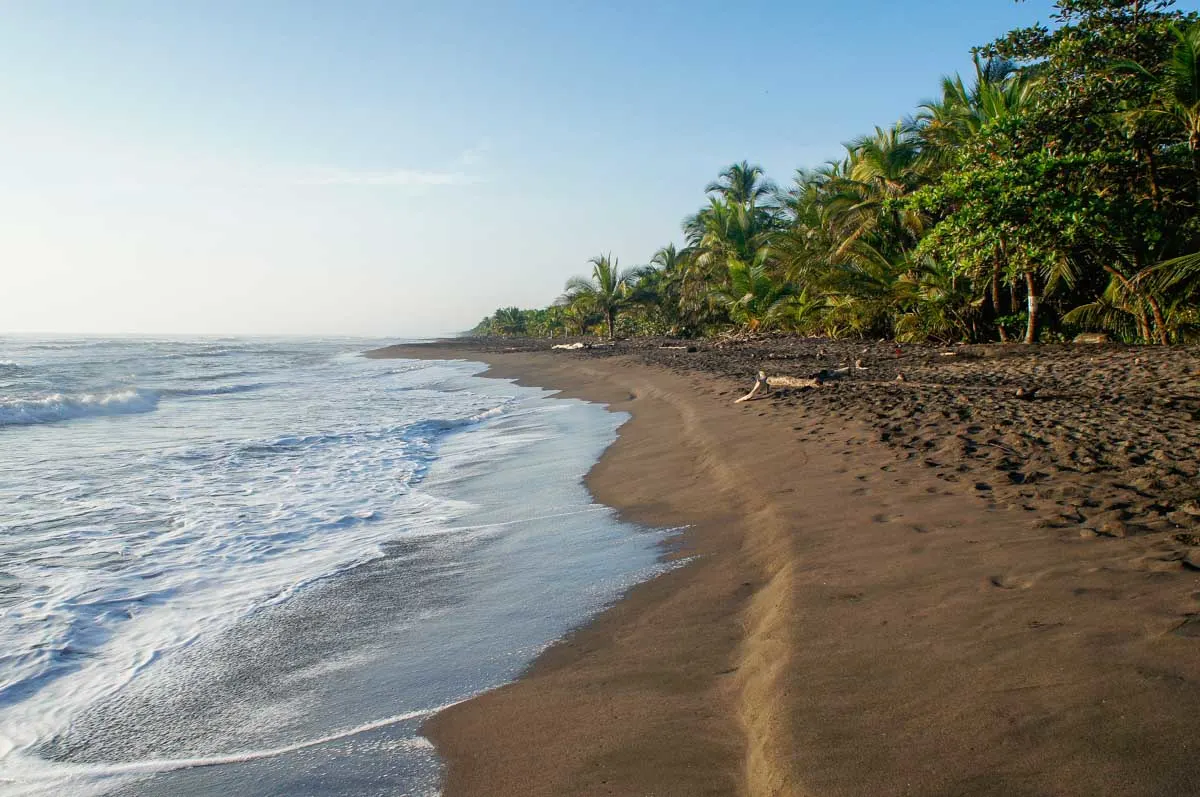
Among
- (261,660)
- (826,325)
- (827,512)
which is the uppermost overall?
(826,325)

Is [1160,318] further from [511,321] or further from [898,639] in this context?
[511,321]

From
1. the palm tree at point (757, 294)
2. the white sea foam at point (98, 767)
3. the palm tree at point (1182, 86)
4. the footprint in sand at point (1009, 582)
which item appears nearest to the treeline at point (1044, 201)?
the palm tree at point (1182, 86)

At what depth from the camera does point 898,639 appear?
3.05 meters

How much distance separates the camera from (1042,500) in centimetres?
462

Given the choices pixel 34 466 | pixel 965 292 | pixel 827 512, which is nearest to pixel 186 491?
pixel 34 466

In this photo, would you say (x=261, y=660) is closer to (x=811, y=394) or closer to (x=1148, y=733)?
(x=1148, y=733)

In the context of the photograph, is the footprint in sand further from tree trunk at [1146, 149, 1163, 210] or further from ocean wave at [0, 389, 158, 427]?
ocean wave at [0, 389, 158, 427]

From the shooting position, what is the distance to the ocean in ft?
9.27

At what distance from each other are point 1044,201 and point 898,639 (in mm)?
12216

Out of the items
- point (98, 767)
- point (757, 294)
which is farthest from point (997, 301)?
point (98, 767)

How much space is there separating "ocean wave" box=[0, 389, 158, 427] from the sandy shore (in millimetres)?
14810

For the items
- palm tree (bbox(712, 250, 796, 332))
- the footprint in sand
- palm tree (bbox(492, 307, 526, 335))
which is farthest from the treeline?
palm tree (bbox(492, 307, 526, 335))

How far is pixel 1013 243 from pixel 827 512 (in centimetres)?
1068

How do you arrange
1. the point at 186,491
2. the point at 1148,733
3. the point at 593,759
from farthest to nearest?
the point at 186,491 → the point at 593,759 → the point at 1148,733
